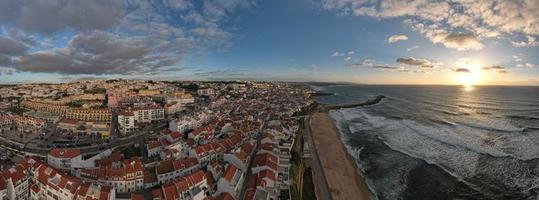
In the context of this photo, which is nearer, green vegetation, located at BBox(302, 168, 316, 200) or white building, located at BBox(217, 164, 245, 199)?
white building, located at BBox(217, 164, 245, 199)

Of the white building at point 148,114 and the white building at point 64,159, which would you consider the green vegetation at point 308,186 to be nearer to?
the white building at point 64,159

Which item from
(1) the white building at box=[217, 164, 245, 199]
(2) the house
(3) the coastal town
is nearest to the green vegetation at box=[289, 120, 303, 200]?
(3) the coastal town

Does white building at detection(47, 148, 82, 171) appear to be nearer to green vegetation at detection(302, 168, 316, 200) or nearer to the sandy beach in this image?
green vegetation at detection(302, 168, 316, 200)

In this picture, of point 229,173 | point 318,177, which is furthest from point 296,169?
point 229,173

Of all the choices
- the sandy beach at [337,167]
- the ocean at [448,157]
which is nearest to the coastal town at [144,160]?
the sandy beach at [337,167]

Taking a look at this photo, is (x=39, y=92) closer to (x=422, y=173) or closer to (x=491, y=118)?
(x=422, y=173)

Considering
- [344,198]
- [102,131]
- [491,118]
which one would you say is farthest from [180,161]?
[491,118]

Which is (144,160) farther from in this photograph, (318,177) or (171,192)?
(318,177)
